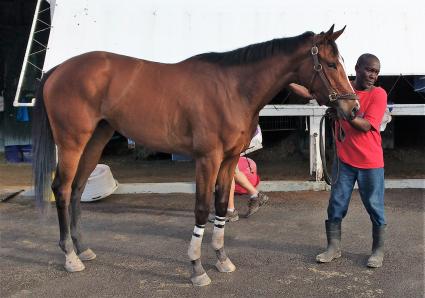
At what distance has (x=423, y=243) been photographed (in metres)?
4.24

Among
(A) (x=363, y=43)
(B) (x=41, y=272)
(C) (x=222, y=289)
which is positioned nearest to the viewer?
(C) (x=222, y=289)

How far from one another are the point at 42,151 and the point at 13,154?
6.84 meters

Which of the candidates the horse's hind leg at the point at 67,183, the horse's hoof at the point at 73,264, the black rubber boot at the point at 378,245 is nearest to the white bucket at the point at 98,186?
the horse's hind leg at the point at 67,183

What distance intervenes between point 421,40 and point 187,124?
4579 mm

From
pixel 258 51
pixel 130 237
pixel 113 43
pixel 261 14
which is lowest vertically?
pixel 130 237

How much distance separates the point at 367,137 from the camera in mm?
3670

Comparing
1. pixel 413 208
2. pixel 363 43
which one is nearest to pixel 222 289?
pixel 413 208

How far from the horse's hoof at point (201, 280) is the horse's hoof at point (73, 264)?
952 millimetres

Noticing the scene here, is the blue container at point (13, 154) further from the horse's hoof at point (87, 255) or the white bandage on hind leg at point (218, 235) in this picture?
the white bandage on hind leg at point (218, 235)

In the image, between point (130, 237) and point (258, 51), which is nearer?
point (258, 51)

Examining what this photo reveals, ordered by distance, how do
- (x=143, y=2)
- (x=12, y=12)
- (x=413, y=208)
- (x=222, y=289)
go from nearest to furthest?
1. (x=222, y=289)
2. (x=413, y=208)
3. (x=143, y=2)
4. (x=12, y=12)

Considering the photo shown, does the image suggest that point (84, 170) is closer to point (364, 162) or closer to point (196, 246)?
point (196, 246)

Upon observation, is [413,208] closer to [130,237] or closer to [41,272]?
[130,237]

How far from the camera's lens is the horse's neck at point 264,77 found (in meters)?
3.47
